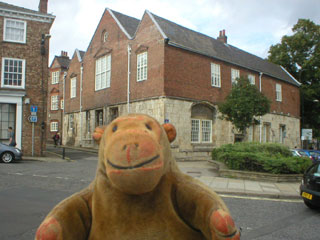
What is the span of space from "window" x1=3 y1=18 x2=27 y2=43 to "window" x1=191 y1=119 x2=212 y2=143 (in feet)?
42.9

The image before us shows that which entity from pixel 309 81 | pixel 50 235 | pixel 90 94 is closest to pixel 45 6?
pixel 90 94

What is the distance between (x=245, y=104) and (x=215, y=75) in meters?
6.52

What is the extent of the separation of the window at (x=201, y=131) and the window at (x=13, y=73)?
12224 mm

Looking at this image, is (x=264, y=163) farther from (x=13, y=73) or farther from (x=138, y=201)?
(x=13, y=73)

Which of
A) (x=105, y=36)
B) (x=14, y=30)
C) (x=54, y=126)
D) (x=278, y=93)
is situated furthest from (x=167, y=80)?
(x=54, y=126)

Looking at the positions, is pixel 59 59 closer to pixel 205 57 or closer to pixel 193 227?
pixel 205 57

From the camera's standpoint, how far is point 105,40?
83.7 feet

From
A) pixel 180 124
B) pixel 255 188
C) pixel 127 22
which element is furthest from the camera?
pixel 127 22

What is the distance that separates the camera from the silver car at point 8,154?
14423 millimetres

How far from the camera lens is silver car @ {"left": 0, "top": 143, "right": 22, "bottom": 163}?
47.3 feet

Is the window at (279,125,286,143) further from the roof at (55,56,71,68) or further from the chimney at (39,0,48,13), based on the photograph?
the roof at (55,56,71,68)

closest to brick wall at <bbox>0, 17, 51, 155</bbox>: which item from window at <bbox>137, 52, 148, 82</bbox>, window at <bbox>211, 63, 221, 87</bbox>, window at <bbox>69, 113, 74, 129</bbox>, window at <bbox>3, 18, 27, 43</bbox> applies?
window at <bbox>3, 18, 27, 43</bbox>

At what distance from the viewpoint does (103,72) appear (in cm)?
2534

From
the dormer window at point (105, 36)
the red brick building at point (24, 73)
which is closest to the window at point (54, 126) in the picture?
the dormer window at point (105, 36)
